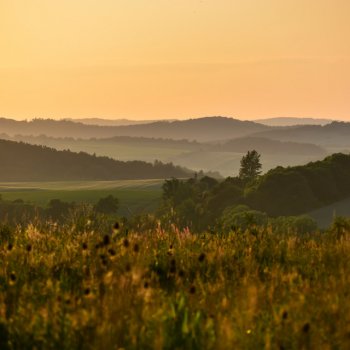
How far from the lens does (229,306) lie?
4.68 metres

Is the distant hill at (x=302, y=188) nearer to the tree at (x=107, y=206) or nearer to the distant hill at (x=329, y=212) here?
the distant hill at (x=329, y=212)

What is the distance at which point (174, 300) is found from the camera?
4621mm

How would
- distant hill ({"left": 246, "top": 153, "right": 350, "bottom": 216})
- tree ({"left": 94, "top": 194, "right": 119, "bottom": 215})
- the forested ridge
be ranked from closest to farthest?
1. the forested ridge
2. distant hill ({"left": 246, "top": 153, "right": 350, "bottom": 216})
3. tree ({"left": 94, "top": 194, "right": 119, "bottom": 215})

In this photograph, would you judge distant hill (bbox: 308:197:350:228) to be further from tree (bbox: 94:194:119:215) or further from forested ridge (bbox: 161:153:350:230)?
tree (bbox: 94:194:119:215)

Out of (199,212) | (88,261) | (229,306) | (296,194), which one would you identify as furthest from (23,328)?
(296,194)

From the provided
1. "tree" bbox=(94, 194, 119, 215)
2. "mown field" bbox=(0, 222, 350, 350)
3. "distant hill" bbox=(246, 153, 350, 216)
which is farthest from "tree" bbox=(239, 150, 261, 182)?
"mown field" bbox=(0, 222, 350, 350)

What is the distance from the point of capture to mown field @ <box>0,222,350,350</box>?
12.5 feet

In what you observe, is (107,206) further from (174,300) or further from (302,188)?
(174,300)

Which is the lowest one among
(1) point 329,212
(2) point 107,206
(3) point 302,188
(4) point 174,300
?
(1) point 329,212

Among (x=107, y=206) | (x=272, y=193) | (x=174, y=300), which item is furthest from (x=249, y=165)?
(x=174, y=300)

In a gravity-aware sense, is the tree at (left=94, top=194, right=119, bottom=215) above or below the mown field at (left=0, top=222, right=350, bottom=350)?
below

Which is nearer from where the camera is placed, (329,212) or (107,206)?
(329,212)

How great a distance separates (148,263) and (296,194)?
12195 cm

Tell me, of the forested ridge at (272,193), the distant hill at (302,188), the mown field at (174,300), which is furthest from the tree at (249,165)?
the mown field at (174,300)
